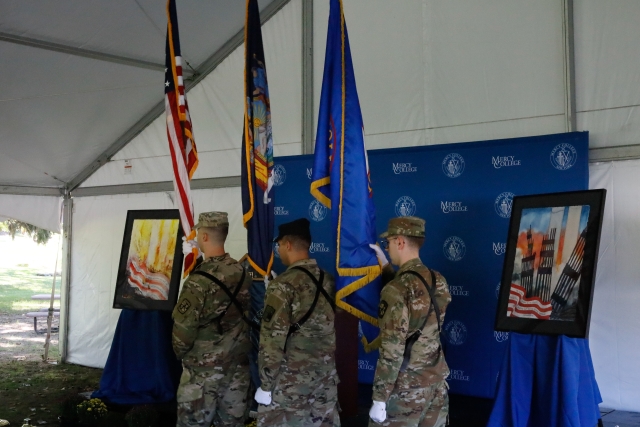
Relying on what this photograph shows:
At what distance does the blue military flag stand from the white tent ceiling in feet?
6.69

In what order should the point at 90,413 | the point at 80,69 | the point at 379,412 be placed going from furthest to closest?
the point at 80,69 → the point at 90,413 → the point at 379,412

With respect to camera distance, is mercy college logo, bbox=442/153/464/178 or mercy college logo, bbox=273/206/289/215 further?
mercy college logo, bbox=273/206/289/215

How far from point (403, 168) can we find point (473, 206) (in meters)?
0.71

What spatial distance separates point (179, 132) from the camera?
435 cm

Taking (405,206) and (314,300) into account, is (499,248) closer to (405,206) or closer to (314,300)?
(405,206)

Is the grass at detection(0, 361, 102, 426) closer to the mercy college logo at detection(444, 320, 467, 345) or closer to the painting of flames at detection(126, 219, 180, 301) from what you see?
the painting of flames at detection(126, 219, 180, 301)

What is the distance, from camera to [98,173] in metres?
7.32

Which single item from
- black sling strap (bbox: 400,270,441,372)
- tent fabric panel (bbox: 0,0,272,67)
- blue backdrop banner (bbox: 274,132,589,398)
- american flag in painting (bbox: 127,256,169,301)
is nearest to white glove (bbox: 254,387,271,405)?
black sling strap (bbox: 400,270,441,372)

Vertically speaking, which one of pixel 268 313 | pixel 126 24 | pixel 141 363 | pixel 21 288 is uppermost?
pixel 126 24

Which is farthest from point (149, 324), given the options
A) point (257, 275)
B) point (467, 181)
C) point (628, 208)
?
point (628, 208)

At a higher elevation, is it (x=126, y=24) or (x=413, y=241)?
(x=126, y=24)

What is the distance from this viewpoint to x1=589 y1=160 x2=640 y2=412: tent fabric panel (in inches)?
163

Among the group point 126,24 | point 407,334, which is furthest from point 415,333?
point 126,24

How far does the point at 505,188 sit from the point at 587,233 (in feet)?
3.90
